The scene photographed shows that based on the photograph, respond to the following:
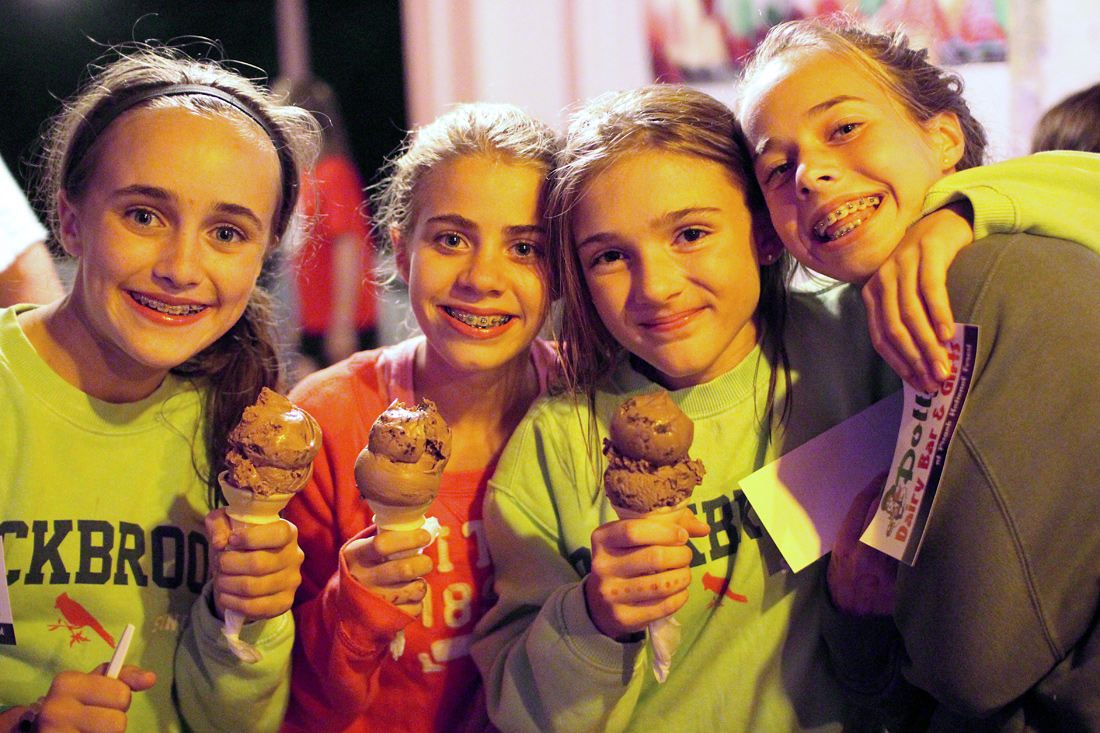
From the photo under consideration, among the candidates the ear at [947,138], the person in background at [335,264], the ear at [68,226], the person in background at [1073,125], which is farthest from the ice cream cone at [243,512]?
the person in background at [335,264]

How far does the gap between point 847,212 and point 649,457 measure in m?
0.49

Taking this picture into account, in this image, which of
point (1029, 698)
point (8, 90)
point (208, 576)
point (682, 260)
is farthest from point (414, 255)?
point (8, 90)

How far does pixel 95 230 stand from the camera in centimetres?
144

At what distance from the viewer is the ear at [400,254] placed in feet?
5.73

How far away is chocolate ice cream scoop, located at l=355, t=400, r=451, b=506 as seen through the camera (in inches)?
45.6

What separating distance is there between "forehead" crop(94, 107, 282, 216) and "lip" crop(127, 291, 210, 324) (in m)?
0.17

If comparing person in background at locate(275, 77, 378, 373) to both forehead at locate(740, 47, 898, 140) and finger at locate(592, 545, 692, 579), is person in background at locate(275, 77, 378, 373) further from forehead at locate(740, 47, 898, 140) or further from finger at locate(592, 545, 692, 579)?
finger at locate(592, 545, 692, 579)

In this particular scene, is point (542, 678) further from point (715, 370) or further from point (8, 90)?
point (8, 90)

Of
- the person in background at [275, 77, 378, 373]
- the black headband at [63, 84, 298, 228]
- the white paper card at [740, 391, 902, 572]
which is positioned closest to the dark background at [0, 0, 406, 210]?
the person in background at [275, 77, 378, 373]

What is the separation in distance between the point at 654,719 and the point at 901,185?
903 mm

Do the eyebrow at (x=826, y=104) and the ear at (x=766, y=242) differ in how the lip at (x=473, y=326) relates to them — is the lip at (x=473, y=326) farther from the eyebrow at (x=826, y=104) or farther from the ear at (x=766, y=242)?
the eyebrow at (x=826, y=104)

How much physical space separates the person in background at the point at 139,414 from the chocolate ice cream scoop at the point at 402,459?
1.11ft

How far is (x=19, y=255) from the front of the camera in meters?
1.96

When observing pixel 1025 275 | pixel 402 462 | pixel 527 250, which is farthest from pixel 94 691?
pixel 1025 275
